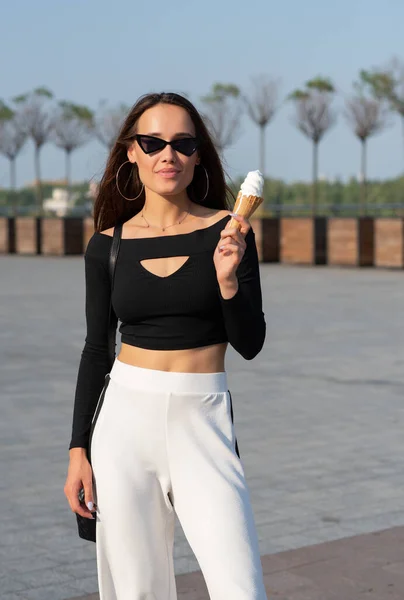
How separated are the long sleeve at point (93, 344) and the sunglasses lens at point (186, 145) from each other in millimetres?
310

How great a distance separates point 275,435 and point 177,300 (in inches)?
192

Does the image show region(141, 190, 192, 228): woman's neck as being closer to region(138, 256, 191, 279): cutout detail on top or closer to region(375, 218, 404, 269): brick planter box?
region(138, 256, 191, 279): cutout detail on top

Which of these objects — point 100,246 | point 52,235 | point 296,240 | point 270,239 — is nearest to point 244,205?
point 100,246

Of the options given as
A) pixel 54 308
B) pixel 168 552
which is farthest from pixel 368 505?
pixel 54 308

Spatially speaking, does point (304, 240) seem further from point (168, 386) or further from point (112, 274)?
point (168, 386)

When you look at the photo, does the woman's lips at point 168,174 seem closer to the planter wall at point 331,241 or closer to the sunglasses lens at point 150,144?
the sunglasses lens at point 150,144

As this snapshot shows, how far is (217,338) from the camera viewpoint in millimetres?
2777

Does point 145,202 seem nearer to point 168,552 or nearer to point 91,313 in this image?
point 91,313

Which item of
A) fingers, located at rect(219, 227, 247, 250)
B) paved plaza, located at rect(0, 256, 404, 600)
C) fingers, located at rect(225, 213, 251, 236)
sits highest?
fingers, located at rect(225, 213, 251, 236)

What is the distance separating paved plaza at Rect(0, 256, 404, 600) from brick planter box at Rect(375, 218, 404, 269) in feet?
29.1

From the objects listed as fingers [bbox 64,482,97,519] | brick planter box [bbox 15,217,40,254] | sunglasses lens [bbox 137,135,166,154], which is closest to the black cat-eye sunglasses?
sunglasses lens [bbox 137,135,166,154]

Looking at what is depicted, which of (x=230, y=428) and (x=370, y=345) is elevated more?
(x=230, y=428)

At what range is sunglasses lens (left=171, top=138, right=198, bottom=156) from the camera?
9.21ft

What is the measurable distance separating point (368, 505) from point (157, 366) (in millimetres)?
3243
